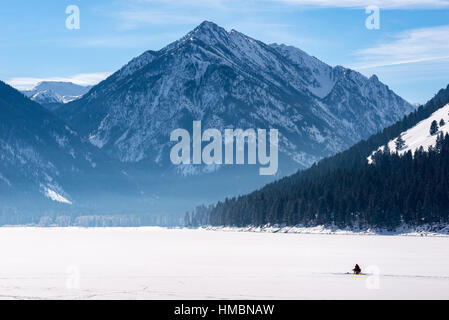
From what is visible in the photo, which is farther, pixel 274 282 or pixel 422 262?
pixel 422 262

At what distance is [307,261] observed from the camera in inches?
4793

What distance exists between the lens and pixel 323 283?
84125 mm

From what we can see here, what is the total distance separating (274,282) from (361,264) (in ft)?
114
